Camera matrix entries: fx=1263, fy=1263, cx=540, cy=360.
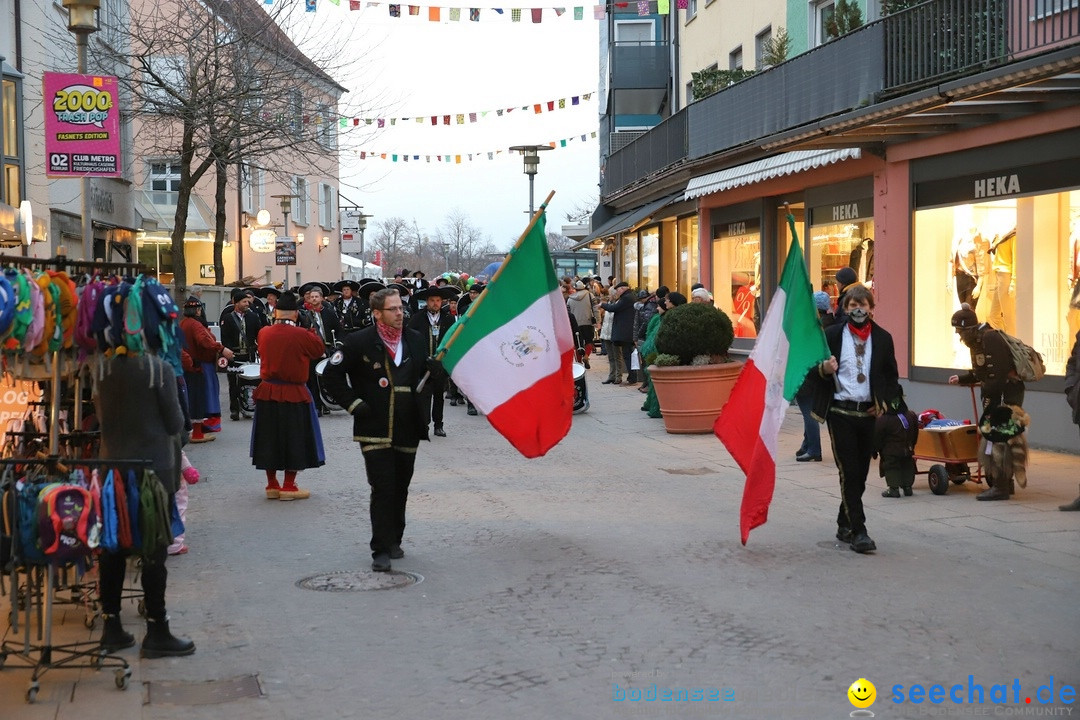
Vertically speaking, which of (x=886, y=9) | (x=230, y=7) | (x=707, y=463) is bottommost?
(x=707, y=463)

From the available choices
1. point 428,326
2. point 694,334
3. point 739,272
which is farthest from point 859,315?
point 739,272

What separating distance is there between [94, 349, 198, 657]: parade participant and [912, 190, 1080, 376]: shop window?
9.00 meters

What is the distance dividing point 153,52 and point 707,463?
17.0 m

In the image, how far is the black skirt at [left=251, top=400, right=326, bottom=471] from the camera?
11461mm

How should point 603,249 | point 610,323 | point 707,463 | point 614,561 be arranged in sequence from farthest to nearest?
1. point 603,249
2. point 610,323
3. point 707,463
4. point 614,561

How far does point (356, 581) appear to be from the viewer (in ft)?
26.4

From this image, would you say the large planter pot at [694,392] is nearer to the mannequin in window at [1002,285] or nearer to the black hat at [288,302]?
the mannequin in window at [1002,285]

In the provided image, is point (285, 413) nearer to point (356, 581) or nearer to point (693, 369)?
point (356, 581)

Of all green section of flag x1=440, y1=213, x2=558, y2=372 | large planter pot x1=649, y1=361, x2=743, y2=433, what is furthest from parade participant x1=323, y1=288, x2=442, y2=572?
large planter pot x1=649, y1=361, x2=743, y2=433

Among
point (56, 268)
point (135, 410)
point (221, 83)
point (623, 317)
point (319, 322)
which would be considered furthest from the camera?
point (221, 83)

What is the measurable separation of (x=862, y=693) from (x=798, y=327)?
406 cm

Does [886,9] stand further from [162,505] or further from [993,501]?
[162,505]

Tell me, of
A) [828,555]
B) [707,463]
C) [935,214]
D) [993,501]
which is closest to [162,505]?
[828,555]

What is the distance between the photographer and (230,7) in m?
27.0
